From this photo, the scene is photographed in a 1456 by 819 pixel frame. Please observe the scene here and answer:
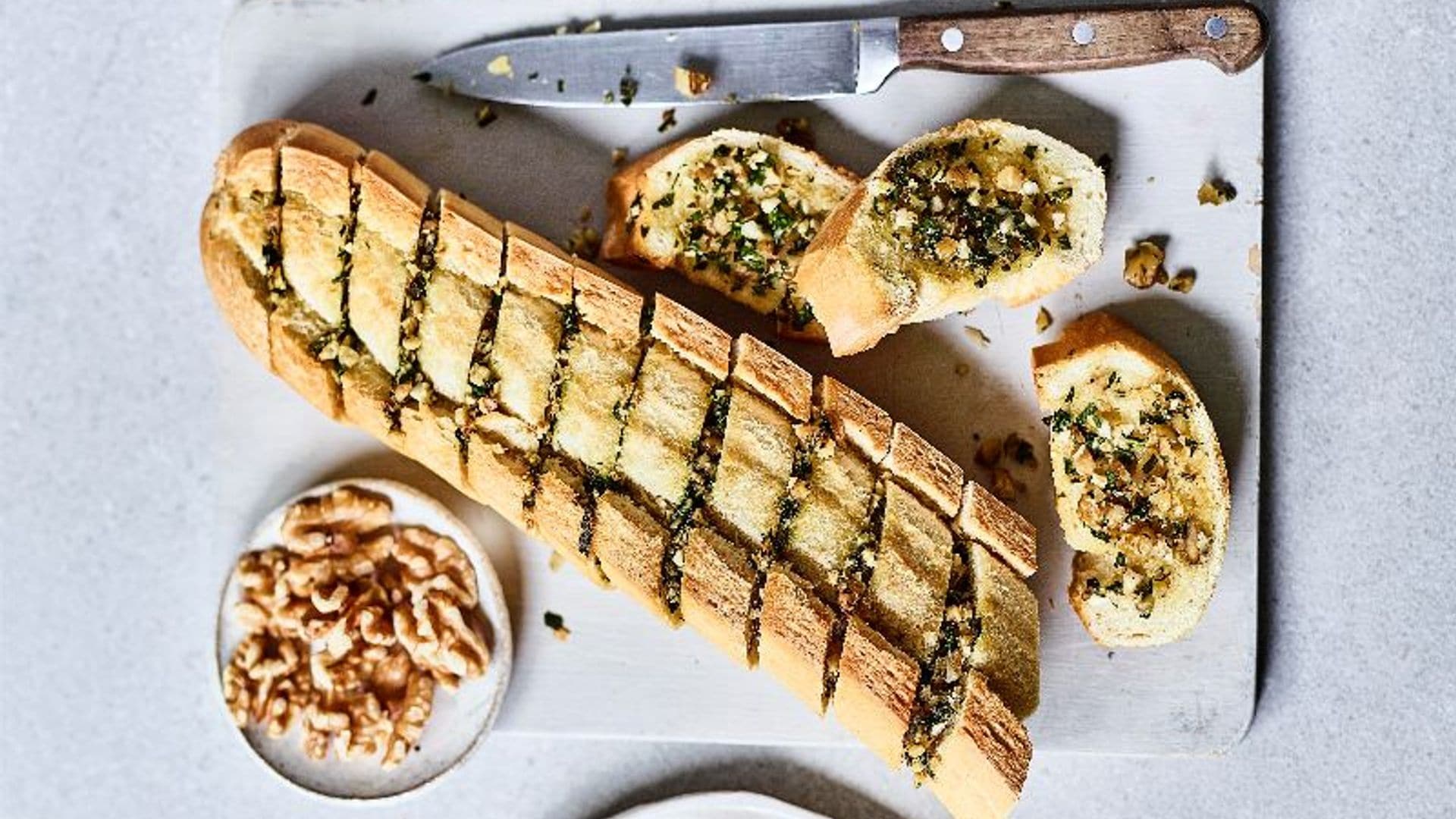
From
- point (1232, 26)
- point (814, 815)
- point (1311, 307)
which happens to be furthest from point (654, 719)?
point (1232, 26)

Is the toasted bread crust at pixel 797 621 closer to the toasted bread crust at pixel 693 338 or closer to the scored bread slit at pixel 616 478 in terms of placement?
the scored bread slit at pixel 616 478

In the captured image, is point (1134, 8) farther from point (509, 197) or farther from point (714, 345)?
point (509, 197)

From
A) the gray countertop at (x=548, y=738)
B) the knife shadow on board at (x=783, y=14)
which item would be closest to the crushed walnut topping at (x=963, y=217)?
the knife shadow on board at (x=783, y=14)

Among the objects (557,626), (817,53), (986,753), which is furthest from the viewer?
(557,626)

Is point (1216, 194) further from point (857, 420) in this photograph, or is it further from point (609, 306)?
point (609, 306)

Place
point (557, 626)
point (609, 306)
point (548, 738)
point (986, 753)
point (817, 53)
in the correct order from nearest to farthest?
point (986, 753) < point (609, 306) < point (817, 53) < point (557, 626) < point (548, 738)

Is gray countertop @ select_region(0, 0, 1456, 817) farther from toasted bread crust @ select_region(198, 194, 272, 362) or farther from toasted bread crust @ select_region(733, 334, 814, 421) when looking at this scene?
toasted bread crust @ select_region(733, 334, 814, 421)

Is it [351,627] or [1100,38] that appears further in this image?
[351,627]

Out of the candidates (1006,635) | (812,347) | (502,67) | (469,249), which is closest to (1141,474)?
(1006,635)
